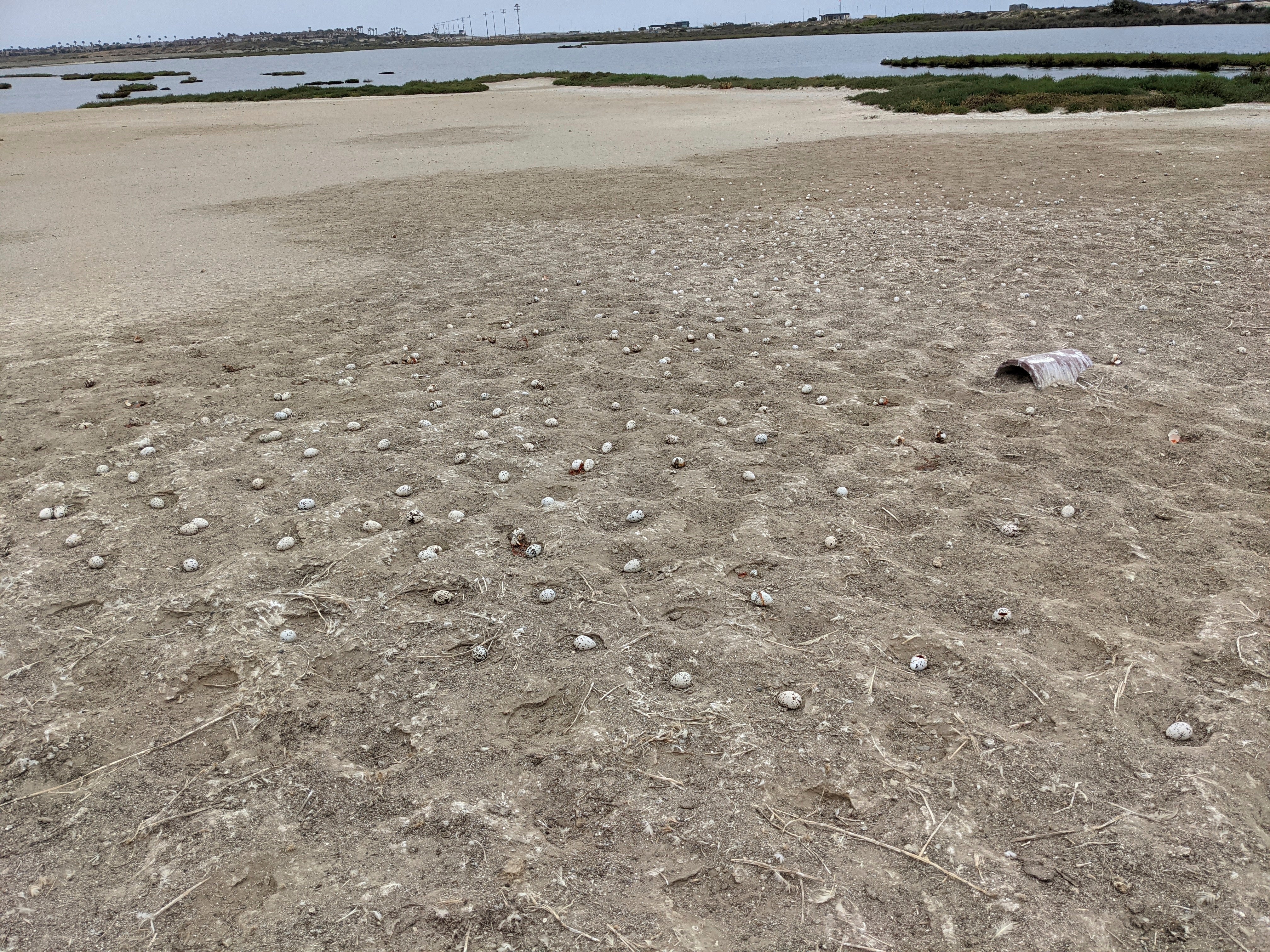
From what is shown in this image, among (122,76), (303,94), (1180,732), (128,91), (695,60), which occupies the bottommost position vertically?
(1180,732)

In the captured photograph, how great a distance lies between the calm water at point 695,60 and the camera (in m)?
49.0

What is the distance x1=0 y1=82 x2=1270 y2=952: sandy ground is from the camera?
2.45 meters

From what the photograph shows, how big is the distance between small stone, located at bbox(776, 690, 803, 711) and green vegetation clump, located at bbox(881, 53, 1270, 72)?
37599 mm

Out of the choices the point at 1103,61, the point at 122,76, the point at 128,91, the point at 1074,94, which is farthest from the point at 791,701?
the point at 122,76

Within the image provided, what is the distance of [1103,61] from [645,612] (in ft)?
152

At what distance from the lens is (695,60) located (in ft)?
230

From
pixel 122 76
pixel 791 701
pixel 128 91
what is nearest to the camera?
pixel 791 701

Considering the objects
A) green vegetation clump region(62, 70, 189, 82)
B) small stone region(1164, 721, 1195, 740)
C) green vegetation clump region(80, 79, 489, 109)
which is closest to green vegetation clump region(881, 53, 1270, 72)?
green vegetation clump region(80, 79, 489, 109)

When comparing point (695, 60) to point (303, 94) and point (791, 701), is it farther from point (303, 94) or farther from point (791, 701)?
point (791, 701)

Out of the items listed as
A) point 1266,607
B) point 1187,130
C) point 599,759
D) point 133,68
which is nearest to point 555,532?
point 599,759

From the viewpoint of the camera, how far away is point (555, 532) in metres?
4.30

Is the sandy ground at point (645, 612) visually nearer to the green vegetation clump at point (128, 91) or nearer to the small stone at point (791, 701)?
the small stone at point (791, 701)

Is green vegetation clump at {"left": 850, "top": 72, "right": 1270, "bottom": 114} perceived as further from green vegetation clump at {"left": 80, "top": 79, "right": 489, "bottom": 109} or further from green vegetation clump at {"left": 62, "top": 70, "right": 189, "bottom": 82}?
green vegetation clump at {"left": 62, "top": 70, "right": 189, "bottom": 82}

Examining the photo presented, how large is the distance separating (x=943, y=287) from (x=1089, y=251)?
236 cm
